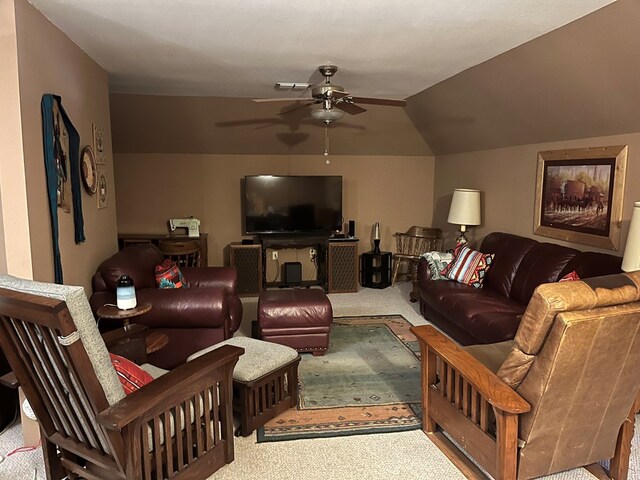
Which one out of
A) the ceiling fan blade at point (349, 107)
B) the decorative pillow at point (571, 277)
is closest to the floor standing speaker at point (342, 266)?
the ceiling fan blade at point (349, 107)

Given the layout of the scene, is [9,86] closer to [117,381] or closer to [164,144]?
[117,381]

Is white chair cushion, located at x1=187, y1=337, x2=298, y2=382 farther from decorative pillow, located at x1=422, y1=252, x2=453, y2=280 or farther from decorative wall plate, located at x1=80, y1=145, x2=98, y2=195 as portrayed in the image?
decorative pillow, located at x1=422, y1=252, x2=453, y2=280

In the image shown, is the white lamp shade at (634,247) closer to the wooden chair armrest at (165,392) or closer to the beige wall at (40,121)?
the wooden chair armrest at (165,392)

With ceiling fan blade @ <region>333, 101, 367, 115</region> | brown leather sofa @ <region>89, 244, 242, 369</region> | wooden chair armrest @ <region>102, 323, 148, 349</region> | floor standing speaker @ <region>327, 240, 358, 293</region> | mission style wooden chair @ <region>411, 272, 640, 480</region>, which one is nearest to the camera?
mission style wooden chair @ <region>411, 272, 640, 480</region>

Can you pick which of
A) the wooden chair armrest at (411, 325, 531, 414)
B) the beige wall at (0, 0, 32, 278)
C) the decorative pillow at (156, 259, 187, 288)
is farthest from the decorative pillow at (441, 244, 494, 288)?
the beige wall at (0, 0, 32, 278)

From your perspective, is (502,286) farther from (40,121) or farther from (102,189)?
(40,121)

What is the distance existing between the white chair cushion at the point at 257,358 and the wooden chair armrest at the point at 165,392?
339 millimetres

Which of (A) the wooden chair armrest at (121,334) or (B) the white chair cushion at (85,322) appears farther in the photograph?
(A) the wooden chair armrest at (121,334)

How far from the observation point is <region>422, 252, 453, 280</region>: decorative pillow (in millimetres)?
4684

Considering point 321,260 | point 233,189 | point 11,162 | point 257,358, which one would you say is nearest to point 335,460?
point 257,358

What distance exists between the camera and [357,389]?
3.24 m

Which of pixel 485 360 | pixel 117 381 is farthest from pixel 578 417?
pixel 117 381

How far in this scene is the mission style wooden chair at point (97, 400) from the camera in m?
1.64

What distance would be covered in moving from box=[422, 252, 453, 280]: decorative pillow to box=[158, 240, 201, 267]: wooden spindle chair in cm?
272
